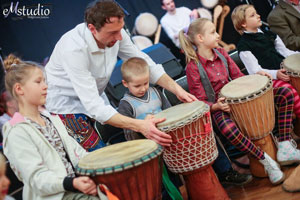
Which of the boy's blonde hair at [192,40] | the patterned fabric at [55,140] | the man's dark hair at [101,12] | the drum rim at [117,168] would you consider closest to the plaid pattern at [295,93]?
the boy's blonde hair at [192,40]

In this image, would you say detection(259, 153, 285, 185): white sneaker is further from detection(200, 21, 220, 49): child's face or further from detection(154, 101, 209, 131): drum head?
detection(200, 21, 220, 49): child's face

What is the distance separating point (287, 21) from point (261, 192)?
194 centimetres

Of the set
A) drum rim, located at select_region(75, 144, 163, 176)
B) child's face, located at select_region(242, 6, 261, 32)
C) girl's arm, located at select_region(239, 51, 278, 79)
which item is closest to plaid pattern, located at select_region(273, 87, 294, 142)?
girl's arm, located at select_region(239, 51, 278, 79)

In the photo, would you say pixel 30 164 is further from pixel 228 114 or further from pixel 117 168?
pixel 228 114

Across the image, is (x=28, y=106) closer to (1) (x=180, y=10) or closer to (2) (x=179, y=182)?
(2) (x=179, y=182)

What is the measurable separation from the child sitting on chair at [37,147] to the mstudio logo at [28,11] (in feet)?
5.74

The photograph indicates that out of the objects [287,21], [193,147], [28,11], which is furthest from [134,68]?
[287,21]

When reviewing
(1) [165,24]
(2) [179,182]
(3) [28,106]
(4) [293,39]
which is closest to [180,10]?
(1) [165,24]

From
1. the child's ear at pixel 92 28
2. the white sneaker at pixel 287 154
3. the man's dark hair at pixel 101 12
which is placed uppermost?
the man's dark hair at pixel 101 12

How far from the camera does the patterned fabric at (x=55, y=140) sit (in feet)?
7.03

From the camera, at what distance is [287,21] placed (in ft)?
12.9

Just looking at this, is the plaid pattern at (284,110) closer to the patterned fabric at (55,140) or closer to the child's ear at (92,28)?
the child's ear at (92,28)

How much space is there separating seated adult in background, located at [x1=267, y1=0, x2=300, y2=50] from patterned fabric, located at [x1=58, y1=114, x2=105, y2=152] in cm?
221

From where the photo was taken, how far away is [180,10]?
5570mm
